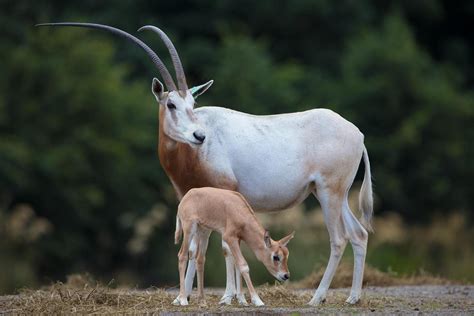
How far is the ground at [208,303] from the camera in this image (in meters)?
11.2

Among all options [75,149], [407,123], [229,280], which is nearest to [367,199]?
[229,280]

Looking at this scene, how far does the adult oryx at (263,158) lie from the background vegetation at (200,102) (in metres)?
7.84

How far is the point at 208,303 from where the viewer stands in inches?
468

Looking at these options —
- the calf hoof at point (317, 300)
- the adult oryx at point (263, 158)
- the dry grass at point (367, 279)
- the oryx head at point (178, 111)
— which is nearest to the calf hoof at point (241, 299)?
the adult oryx at point (263, 158)

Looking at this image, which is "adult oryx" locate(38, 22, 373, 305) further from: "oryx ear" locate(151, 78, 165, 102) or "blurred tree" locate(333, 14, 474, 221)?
"blurred tree" locate(333, 14, 474, 221)

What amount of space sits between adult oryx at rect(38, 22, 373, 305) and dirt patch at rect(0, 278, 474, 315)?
1.24 ft

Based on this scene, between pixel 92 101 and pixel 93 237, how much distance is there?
284 centimetres

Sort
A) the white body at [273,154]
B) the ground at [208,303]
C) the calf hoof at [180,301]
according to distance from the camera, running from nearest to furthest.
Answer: the ground at [208,303] < the calf hoof at [180,301] < the white body at [273,154]

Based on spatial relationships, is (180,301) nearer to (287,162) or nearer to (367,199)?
(287,162)

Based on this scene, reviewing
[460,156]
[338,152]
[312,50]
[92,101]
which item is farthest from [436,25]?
[338,152]

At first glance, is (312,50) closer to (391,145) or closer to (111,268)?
(391,145)

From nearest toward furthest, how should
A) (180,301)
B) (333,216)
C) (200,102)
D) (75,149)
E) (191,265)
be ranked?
(180,301), (191,265), (333,216), (75,149), (200,102)

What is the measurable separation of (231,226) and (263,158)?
1.21 m

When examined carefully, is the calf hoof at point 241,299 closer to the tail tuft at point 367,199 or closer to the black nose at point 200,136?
the black nose at point 200,136
